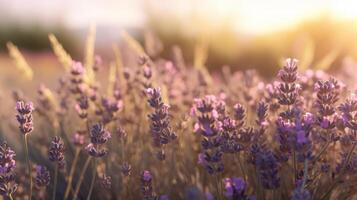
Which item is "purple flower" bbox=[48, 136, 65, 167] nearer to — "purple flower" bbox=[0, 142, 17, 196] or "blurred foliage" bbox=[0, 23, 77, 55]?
"purple flower" bbox=[0, 142, 17, 196]

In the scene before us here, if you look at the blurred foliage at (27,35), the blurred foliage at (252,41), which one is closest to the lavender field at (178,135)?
the blurred foliage at (252,41)

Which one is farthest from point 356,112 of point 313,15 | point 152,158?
point 313,15

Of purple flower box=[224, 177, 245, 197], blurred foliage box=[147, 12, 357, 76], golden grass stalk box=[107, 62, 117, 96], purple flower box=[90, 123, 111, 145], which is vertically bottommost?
purple flower box=[224, 177, 245, 197]

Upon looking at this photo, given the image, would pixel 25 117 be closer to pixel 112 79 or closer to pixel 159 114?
pixel 159 114

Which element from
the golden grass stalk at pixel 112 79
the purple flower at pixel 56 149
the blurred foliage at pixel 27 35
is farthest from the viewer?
the blurred foliage at pixel 27 35

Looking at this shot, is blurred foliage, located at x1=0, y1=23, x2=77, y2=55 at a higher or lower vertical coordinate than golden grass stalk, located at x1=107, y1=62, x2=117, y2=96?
higher

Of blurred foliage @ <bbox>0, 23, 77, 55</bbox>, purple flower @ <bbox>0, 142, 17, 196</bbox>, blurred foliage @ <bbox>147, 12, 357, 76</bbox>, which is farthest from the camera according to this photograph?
→ blurred foliage @ <bbox>0, 23, 77, 55</bbox>

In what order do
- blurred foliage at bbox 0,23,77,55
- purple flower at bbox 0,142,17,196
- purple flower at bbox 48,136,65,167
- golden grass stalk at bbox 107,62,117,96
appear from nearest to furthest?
purple flower at bbox 0,142,17,196 < purple flower at bbox 48,136,65,167 < golden grass stalk at bbox 107,62,117,96 < blurred foliage at bbox 0,23,77,55

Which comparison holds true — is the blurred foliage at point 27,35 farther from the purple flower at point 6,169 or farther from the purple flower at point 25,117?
the purple flower at point 6,169

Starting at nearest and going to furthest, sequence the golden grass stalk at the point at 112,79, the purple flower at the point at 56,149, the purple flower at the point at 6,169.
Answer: the purple flower at the point at 6,169 < the purple flower at the point at 56,149 < the golden grass stalk at the point at 112,79

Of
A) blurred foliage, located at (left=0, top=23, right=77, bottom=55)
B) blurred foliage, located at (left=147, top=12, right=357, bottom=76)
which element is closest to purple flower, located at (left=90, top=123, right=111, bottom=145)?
blurred foliage, located at (left=147, top=12, right=357, bottom=76)

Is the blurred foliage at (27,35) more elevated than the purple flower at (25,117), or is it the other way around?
the blurred foliage at (27,35)

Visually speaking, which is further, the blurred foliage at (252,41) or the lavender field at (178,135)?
the blurred foliage at (252,41)

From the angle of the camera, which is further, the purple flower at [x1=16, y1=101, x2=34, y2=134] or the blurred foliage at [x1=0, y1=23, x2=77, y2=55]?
the blurred foliage at [x1=0, y1=23, x2=77, y2=55]
